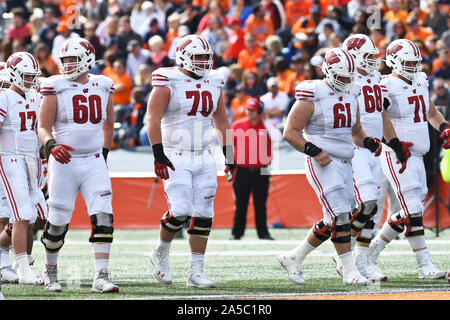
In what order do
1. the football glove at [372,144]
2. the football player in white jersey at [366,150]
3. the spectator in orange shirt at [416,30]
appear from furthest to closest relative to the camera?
the spectator in orange shirt at [416,30], the football player in white jersey at [366,150], the football glove at [372,144]

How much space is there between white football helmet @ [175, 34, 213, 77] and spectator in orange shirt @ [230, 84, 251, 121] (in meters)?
6.82

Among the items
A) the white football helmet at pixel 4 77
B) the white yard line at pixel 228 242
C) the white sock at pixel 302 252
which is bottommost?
the white yard line at pixel 228 242

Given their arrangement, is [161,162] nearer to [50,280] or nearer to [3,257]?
[50,280]

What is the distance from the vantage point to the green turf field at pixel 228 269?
807cm

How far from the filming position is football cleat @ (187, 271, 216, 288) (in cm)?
847

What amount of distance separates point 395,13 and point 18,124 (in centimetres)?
971

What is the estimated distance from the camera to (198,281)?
8.52 meters

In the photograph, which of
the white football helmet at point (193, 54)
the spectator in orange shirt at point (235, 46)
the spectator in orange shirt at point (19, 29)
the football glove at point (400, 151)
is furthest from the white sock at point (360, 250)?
the spectator in orange shirt at point (19, 29)

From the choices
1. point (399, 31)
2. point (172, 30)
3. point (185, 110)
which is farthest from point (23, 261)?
point (172, 30)

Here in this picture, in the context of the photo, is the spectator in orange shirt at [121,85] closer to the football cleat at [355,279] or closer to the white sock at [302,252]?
the white sock at [302,252]

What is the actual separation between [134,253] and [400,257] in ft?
10.2

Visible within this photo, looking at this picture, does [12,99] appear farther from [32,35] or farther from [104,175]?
[32,35]

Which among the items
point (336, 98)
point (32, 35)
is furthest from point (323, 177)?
point (32, 35)

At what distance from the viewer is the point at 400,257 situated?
36.8 feet
